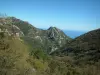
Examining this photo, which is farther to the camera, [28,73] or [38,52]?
[38,52]

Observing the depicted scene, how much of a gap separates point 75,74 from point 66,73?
10.9ft

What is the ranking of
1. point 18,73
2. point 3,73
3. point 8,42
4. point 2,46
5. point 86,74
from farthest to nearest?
point 86,74
point 8,42
point 2,46
point 18,73
point 3,73

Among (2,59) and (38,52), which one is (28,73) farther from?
(38,52)

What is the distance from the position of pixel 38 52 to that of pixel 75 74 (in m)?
11.8

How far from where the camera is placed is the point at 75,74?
46.8m

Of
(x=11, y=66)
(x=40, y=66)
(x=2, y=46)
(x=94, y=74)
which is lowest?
(x=94, y=74)

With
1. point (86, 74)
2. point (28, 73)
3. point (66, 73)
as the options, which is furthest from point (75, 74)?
point (28, 73)

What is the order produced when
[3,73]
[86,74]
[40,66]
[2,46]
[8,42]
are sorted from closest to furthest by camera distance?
[3,73] < [2,46] < [8,42] < [40,66] < [86,74]

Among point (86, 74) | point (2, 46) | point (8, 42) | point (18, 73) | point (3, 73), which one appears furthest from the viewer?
point (86, 74)

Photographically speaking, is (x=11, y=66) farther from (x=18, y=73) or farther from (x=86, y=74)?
(x=86, y=74)

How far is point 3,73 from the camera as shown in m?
15.1

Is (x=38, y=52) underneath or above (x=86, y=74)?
above

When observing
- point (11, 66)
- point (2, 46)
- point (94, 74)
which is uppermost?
point (2, 46)

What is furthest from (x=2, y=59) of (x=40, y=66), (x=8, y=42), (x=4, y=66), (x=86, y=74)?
(x=86, y=74)
